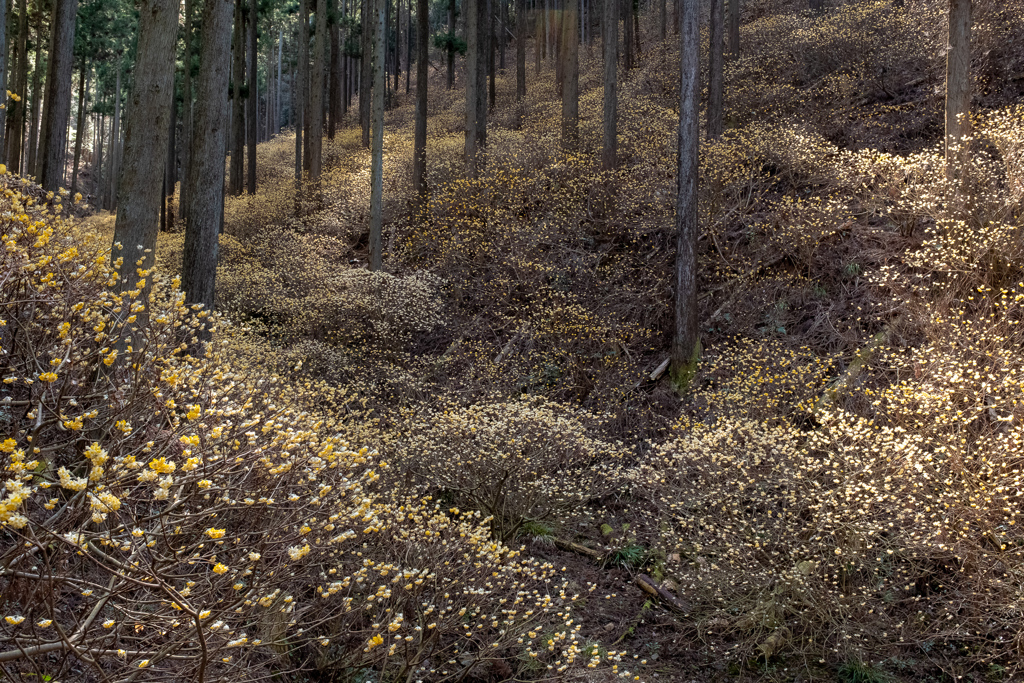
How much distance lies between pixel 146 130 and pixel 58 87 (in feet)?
21.7

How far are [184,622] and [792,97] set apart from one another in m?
15.5

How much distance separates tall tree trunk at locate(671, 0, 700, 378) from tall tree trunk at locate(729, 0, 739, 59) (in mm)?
9681

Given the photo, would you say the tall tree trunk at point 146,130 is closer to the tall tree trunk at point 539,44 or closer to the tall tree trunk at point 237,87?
the tall tree trunk at point 237,87

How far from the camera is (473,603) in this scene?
162 inches

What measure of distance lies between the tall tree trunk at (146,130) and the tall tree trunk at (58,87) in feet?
19.3

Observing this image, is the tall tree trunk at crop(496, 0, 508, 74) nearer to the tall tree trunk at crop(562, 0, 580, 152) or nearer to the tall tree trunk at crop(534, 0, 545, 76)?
the tall tree trunk at crop(534, 0, 545, 76)

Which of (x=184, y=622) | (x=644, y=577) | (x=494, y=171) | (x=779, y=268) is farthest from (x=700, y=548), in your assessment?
(x=494, y=171)

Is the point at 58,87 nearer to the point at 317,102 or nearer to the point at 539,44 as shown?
the point at 317,102

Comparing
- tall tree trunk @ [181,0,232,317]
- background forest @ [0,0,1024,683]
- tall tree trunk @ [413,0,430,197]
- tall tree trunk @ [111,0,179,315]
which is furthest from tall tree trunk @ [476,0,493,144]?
tall tree trunk @ [111,0,179,315]

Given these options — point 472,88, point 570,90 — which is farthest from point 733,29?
point 472,88

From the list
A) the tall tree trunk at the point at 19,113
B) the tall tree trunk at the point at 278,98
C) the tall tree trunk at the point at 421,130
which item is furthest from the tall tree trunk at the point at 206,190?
the tall tree trunk at the point at 278,98

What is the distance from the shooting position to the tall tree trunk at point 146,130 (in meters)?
6.11

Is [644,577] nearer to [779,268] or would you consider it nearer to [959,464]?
[959,464]

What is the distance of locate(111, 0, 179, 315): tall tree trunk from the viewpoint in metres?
6.11
